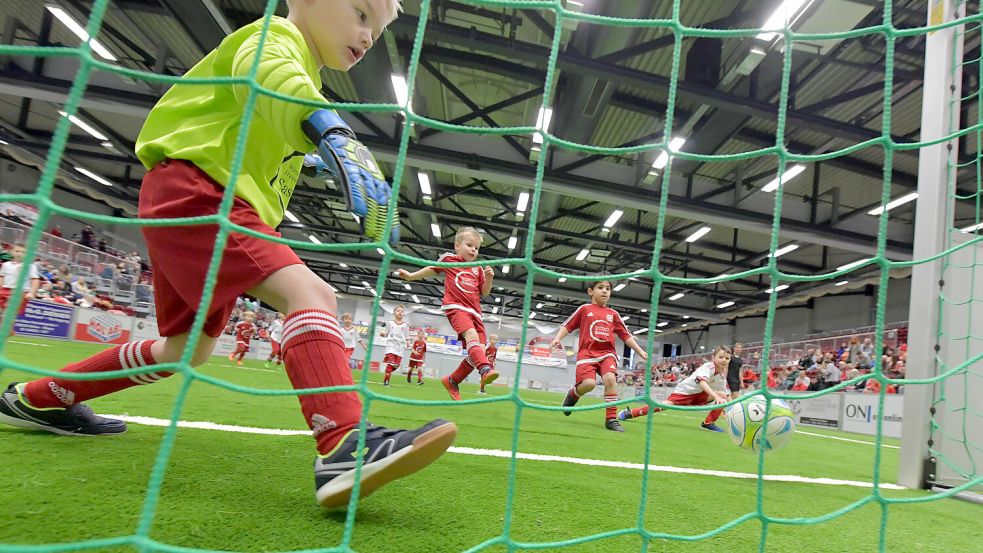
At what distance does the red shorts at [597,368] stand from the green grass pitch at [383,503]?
2.42 metres

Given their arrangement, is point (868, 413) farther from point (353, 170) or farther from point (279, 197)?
point (353, 170)

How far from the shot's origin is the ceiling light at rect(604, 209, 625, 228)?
15.0 m

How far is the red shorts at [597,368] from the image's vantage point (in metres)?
5.48

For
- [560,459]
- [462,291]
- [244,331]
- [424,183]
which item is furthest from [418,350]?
[560,459]

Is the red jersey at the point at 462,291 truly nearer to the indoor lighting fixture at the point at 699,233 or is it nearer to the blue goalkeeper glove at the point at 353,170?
the blue goalkeeper glove at the point at 353,170

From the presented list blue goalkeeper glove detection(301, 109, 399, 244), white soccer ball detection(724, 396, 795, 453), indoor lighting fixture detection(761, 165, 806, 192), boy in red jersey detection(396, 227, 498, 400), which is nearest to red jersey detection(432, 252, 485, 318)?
boy in red jersey detection(396, 227, 498, 400)

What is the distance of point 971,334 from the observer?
9.82ft

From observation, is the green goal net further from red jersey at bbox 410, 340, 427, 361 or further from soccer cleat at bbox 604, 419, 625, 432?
red jersey at bbox 410, 340, 427, 361

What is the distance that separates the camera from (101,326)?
1253 cm

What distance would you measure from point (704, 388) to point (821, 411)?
29.0 feet

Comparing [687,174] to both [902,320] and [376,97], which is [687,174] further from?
[902,320]

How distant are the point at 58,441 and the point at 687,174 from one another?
12.1 metres

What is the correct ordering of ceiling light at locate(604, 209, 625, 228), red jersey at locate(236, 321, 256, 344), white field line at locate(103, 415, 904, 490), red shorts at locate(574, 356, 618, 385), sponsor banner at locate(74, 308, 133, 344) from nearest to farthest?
white field line at locate(103, 415, 904, 490) < red shorts at locate(574, 356, 618, 385) < red jersey at locate(236, 321, 256, 344) < sponsor banner at locate(74, 308, 133, 344) < ceiling light at locate(604, 209, 625, 228)

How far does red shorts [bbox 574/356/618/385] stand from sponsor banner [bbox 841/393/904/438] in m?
7.52
